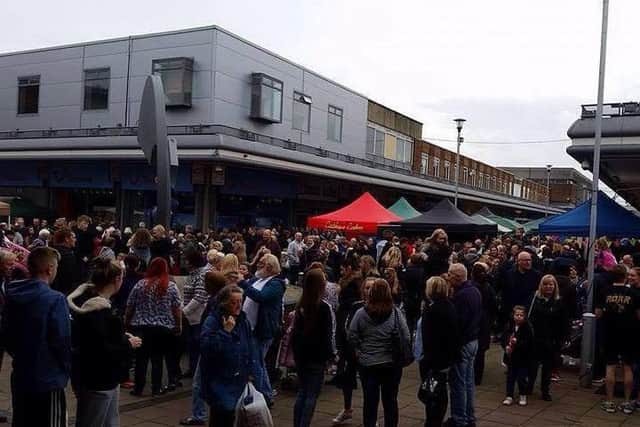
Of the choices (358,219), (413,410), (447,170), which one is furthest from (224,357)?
(447,170)

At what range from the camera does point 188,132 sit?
2334 cm

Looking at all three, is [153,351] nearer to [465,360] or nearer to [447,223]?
[465,360]

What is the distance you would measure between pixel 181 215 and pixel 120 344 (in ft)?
71.7

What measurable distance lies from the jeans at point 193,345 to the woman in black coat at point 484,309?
3.53m

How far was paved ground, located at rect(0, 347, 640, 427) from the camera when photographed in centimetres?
700

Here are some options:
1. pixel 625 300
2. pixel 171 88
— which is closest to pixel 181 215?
pixel 171 88

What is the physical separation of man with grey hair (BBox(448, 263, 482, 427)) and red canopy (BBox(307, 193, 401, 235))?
1150 centimetres

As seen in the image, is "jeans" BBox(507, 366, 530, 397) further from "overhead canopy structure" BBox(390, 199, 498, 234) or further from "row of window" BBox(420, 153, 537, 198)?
"row of window" BBox(420, 153, 537, 198)

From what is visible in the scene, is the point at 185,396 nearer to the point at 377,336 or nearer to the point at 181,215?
the point at 377,336

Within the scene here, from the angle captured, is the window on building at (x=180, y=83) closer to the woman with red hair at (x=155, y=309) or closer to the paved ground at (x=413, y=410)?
the paved ground at (x=413, y=410)

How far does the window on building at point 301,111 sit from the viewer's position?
30.1 m

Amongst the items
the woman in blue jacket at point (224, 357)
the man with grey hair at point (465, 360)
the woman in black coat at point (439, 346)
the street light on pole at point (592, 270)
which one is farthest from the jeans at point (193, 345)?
the street light on pole at point (592, 270)

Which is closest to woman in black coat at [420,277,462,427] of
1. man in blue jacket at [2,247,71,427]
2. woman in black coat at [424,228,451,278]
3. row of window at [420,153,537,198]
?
man in blue jacket at [2,247,71,427]

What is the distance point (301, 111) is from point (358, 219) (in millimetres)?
12961
